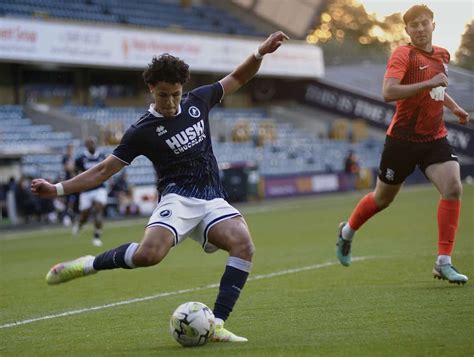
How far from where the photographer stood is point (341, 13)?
81875 mm

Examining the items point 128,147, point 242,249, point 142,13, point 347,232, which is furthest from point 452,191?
point 142,13

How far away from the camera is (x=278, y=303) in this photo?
8.66 metres

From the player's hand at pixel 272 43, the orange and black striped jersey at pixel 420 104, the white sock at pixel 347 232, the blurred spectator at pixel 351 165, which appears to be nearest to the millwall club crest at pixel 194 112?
the player's hand at pixel 272 43

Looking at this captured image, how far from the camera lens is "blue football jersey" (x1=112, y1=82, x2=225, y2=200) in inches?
284

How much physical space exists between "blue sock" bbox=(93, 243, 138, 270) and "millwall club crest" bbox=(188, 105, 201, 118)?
110 centimetres

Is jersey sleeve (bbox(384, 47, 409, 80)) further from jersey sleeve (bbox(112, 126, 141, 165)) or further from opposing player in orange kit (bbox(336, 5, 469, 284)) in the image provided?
jersey sleeve (bbox(112, 126, 141, 165))

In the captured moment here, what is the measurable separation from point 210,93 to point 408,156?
246 cm

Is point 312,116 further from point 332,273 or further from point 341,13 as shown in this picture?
point 332,273

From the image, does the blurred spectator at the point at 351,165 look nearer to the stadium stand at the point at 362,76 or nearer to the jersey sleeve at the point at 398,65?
the stadium stand at the point at 362,76

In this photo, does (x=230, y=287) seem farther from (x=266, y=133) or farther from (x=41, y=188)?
(x=266, y=133)

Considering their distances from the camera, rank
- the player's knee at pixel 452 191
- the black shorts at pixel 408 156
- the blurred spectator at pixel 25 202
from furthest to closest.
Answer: the blurred spectator at pixel 25 202 < the black shorts at pixel 408 156 < the player's knee at pixel 452 191

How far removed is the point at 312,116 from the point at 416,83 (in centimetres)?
4134

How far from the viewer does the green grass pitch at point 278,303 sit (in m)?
6.46

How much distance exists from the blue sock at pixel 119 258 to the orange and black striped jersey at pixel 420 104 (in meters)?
3.31
